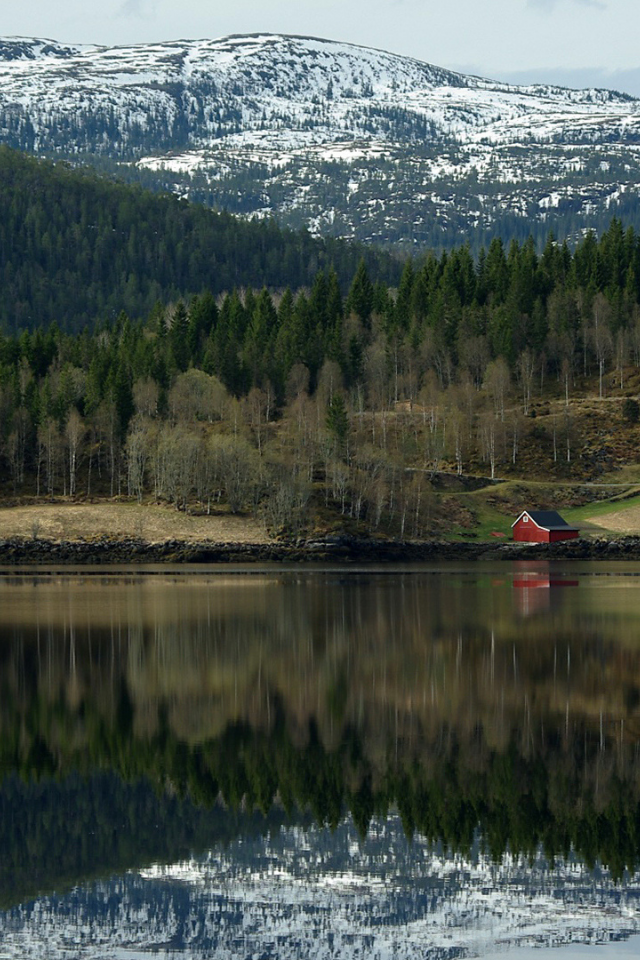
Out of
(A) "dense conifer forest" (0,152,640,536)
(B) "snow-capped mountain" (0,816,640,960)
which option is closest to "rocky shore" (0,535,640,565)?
(A) "dense conifer forest" (0,152,640,536)

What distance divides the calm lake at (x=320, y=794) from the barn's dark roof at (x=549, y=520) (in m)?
66.1

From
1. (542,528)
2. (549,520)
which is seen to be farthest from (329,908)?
(549,520)

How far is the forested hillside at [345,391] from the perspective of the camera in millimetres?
123375

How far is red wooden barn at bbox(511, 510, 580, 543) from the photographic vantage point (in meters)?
118

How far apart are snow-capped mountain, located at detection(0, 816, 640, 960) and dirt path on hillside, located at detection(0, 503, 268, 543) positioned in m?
91.3

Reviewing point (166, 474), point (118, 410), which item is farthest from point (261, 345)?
point (166, 474)

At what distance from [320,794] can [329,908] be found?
246 inches

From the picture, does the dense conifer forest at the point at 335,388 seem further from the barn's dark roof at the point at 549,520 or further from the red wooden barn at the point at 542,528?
the barn's dark roof at the point at 549,520

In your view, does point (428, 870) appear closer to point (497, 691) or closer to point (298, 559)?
point (497, 691)

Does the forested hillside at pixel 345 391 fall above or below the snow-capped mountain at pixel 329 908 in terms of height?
above

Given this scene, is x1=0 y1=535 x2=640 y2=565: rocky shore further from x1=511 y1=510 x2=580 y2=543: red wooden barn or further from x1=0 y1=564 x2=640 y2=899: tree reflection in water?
x1=0 y1=564 x2=640 y2=899: tree reflection in water

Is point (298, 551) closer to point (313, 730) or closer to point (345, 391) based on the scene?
point (345, 391)

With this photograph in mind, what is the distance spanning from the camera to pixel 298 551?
112 m

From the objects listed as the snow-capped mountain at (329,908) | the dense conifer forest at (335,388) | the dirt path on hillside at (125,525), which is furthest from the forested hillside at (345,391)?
the snow-capped mountain at (329,908)
